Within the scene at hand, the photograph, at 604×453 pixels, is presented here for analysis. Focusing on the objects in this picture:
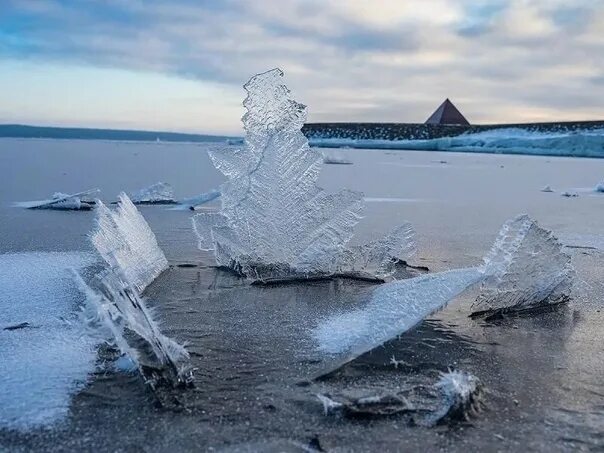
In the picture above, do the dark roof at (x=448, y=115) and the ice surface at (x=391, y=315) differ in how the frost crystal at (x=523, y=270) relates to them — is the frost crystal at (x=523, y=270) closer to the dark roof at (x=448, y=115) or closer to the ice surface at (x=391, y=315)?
the ice surface at (x=391, y=315)

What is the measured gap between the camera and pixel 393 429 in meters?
1.40

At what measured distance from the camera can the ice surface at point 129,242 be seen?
2.49 m

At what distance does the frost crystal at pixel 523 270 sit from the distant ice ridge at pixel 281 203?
2.41 feet

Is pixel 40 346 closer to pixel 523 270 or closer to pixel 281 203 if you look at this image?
pixel 281 203

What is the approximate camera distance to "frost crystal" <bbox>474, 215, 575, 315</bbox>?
7.68 feet

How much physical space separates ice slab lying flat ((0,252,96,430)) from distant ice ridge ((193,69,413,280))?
0.80 meters

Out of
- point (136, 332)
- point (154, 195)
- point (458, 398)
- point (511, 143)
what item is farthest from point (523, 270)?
point (511, 143)

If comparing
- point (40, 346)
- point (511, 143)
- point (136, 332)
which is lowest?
point (40, 346)

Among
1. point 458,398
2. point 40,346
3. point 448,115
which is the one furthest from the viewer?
point 448,115

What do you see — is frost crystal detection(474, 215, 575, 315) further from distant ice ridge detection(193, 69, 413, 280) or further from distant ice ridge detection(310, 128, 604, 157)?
distant ice ridge detection(310, 128, 604, 157)

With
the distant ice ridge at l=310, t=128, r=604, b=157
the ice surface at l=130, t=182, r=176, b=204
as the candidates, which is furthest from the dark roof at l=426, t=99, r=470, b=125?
the ice surface at l=130, t=182, r=176, b=204

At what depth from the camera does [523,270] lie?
2395 mm

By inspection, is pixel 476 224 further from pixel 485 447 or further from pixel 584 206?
pixel 485 447

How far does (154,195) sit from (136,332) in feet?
14.4
